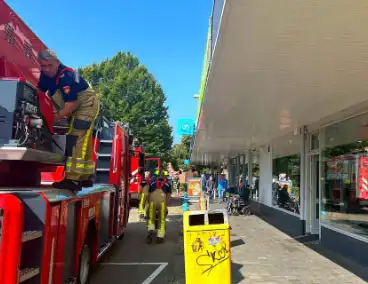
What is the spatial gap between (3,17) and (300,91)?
4401mm

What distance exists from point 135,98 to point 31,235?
31038mm

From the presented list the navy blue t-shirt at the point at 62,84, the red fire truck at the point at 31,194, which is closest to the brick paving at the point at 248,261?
the red fire truck at the point at 31,194

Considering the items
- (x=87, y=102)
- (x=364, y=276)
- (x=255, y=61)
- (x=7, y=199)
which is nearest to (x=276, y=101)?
(x=255, y=61)

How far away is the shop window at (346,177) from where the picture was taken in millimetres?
7660

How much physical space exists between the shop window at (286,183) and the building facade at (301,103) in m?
0.04

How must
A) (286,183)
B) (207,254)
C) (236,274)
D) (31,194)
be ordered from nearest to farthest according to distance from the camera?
(31,194)
(207,254)
(236,274)
(286,183)

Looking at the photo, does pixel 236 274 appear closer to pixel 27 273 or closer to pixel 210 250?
pixel 210 250

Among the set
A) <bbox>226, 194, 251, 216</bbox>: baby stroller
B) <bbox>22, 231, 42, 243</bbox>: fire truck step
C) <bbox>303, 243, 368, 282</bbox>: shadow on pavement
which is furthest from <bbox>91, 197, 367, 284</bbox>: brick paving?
<bbox>226, 194, 251, 216</bbox>: baby stroller

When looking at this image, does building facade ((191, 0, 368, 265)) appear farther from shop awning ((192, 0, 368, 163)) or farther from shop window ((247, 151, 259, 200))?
shop window ((247, 151, 259, 200))

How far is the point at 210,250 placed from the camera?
5398 mm

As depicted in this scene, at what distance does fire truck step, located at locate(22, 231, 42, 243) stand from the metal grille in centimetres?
192

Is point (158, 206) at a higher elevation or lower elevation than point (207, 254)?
higher

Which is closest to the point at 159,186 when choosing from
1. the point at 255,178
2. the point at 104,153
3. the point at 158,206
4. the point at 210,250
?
the point at 158,206

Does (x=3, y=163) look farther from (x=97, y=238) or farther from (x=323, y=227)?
(x=323, y=227)
